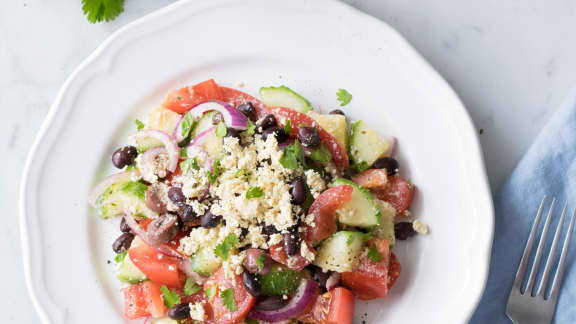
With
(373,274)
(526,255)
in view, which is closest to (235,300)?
(373,274)

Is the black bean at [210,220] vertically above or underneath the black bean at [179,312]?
above

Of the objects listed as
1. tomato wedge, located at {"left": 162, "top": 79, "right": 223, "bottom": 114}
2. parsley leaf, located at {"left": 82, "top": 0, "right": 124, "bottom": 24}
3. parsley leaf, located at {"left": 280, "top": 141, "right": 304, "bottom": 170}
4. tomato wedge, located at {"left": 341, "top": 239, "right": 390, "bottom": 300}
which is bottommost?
tomato wedge, located at {"left": 341, "top": 239, "right": 390, "bottom": 300}

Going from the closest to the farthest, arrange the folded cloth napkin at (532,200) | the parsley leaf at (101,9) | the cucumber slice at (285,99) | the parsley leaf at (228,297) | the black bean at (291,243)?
the black bean at (291,243) < the parsley leaf at (228,297) < the folded cloth napkin at (532,200) < the cucumber slice at (285,99) < the parsley leaf at (101,9)

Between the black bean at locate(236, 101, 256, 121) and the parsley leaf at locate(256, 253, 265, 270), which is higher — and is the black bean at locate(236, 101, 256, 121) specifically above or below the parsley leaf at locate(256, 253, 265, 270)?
above

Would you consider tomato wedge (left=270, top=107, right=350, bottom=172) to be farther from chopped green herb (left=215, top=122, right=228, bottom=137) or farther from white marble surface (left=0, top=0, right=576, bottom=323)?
white marble surface (left=0, top=0, right=576, bottom=323)

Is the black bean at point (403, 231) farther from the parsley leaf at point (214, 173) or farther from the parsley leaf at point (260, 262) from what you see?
the parsley leaf at point (214, 173)

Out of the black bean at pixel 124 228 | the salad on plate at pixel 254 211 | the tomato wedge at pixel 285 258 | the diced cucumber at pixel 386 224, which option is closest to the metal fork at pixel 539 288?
the salad on plate at pixel 254 211

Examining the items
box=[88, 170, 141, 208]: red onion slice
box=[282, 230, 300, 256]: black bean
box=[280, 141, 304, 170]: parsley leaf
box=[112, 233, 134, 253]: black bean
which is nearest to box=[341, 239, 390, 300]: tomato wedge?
box=[282, 230, 300, 256]: black bean
